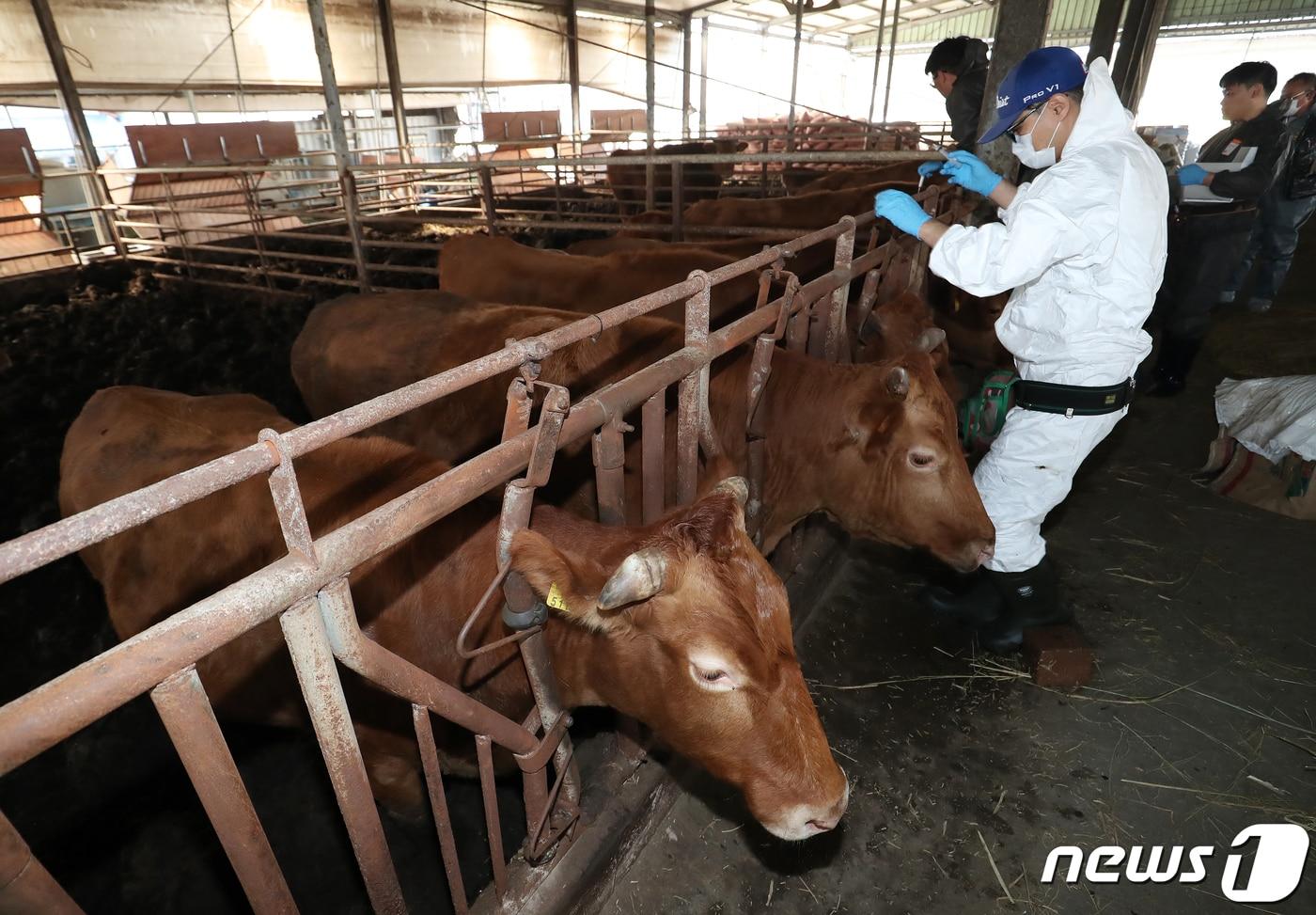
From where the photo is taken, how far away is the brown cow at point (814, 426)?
3.08 m

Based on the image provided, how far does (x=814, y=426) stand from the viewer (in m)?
3.31

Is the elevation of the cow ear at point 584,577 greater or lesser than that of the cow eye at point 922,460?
greater

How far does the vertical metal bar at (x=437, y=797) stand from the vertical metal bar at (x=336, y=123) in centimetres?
733

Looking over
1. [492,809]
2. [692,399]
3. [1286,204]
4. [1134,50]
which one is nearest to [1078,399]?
[692,399]

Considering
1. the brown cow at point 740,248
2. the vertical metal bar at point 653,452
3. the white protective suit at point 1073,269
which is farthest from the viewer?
the brown cow at point 740,248

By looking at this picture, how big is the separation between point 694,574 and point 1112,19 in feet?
34.1

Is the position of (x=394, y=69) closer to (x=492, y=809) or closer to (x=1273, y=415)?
(x=1273, y=415)

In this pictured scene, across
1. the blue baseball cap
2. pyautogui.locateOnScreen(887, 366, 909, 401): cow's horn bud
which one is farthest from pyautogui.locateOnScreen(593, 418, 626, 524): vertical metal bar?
the blue baseball cap

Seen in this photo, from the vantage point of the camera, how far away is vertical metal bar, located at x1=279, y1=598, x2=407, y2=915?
1247 millimetres

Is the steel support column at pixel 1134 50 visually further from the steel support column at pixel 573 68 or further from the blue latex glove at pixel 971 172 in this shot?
the steel support column at pixel 573 68

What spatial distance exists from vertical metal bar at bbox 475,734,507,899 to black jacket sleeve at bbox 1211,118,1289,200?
7602 mm

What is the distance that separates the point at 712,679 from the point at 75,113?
15.6m

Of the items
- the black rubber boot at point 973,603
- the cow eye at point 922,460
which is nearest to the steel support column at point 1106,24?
the black rubber boot at point 973,603

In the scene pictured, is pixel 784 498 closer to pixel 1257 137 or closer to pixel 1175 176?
pixel 1175 176
